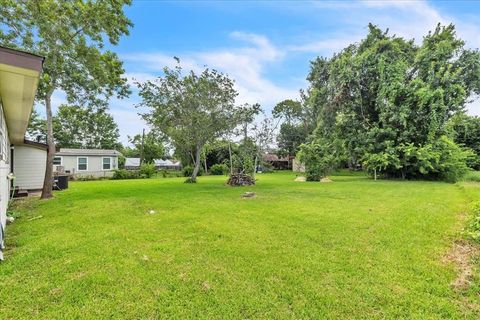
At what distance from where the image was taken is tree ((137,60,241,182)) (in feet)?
47.4

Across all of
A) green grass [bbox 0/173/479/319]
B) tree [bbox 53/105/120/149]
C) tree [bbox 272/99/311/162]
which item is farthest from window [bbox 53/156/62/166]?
tree [bbox 272/99/311/162]

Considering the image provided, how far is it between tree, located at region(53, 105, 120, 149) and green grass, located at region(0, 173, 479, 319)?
3476 centimetres

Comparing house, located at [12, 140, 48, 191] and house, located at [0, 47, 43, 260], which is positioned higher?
house, located at [0, 47, 43, 260]

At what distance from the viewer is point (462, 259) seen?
A: 3.85 meters

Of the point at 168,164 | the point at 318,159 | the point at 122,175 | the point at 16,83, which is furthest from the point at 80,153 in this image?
the point at 168,164

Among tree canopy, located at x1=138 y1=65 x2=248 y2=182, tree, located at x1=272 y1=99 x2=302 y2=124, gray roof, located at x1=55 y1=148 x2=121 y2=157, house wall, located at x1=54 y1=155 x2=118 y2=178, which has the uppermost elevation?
tree, located at x1=272 y1=99 x2=302 y2=124

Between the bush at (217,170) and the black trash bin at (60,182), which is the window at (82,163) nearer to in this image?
the black trash bin at (60,182)

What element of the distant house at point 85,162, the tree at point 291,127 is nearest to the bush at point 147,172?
the distant house at point 85,162

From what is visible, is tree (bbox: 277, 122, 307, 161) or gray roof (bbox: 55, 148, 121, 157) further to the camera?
tree (bbox: 277, 122, 307, 161)

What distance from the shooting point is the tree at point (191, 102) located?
14.4m

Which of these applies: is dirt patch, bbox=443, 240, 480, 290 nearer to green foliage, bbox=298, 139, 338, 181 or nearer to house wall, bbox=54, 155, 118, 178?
green foliage, bbox=298, 139, 338, 181

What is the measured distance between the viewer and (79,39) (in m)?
10.1

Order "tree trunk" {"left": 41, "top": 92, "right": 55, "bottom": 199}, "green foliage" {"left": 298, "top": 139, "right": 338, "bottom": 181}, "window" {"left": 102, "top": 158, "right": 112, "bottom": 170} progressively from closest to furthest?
"tree trunk" {"left": 41, "top": 92, "right": 55, "bottom": 199}
"green foliage" {"left": 298, "top": 139, "right": 338, "bottom": 181}
"window" {"left": 102, "top": 158, "right": 112, "bottom": 170}

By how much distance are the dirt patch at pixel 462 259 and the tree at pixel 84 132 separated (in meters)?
38.1
